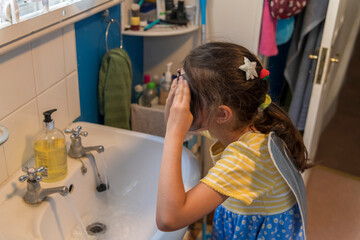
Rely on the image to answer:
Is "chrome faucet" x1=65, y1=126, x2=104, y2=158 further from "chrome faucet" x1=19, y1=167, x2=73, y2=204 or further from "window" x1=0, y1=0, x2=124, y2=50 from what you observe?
"window" x1=0, y1=0, x2=124, y2=50

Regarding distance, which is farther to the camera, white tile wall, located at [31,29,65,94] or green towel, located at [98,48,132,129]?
green towel, located at [98,48,132,129]

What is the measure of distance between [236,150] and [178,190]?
0.19 metres

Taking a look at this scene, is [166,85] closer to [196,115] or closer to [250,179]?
[196,115]

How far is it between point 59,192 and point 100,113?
0.60 metres

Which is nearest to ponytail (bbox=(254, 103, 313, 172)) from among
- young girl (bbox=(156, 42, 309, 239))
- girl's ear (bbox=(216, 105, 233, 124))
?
young girl (bbox=(156, 42, 309, 239))

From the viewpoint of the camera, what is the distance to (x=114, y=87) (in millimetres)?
1570

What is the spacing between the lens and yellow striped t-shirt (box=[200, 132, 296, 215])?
1.00 m

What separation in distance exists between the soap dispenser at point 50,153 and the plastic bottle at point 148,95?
642 mm

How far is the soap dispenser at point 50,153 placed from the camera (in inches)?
45.0

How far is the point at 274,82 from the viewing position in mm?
2389

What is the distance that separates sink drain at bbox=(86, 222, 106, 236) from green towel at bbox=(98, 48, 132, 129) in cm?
47

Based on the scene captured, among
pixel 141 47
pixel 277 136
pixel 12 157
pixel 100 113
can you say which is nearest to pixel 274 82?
pixel 141 47

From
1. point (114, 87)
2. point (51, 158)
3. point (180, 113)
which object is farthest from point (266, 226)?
point (114, 87)

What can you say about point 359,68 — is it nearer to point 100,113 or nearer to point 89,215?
point 100,113
